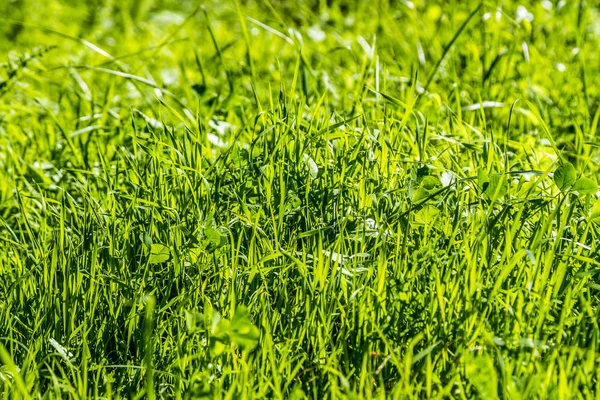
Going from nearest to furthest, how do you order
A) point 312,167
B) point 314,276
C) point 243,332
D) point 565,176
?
point 243,332, point 314,276, point 565,176, point 312,167

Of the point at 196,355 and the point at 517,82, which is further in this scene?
the point at 517,82

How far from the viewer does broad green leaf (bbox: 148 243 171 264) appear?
1.96m

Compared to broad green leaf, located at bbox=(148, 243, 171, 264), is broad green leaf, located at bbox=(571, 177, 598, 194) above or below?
above

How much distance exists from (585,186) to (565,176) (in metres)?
0.06

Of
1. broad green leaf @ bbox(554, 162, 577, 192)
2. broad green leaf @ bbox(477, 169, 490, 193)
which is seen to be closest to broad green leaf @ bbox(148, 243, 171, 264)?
broad green leaf @ bbox(477, 169, 490, 193)

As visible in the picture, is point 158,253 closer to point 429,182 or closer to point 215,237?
point 215,237

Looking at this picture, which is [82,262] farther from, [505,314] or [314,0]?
[314,0]

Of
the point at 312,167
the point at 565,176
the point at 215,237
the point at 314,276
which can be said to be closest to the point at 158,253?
the point at 215,237

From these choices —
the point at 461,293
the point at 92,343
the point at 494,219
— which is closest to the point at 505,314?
the point at 461,293

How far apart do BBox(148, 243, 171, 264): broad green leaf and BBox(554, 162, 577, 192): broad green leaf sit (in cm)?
103

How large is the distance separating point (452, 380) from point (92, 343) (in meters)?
0.92

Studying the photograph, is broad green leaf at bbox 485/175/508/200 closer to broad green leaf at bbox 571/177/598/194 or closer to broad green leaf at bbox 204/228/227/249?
broad green leaf at bbox 571/177/598/194

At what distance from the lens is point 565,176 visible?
199 cm

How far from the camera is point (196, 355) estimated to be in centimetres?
171
